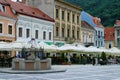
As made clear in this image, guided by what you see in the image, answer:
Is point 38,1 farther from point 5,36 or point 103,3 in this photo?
point 103,3

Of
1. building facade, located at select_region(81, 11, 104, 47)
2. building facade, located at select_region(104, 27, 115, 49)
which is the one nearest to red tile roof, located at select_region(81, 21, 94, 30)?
building facade, located at select_region(81, 11, 104, 47)

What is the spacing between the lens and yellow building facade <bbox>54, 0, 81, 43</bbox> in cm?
5276

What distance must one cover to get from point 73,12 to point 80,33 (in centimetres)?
483

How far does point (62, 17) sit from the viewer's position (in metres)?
54.4

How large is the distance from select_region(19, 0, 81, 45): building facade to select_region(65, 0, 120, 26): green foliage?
31382 mm

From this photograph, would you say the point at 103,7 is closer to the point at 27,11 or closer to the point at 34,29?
the point at 34,29

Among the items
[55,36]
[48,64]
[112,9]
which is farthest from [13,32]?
[112,9]

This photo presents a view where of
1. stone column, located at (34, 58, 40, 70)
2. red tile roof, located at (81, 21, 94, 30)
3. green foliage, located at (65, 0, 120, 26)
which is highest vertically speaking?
green foliage, located at (65, 0, 120, 26)

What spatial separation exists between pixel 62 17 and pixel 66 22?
1.42 meters

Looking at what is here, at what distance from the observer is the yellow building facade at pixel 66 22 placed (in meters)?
52.8

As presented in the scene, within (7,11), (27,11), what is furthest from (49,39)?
(7,11)

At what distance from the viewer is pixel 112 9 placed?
296 ft

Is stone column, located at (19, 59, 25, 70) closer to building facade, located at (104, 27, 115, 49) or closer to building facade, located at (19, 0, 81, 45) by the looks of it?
building facade, located at (19, 0, 81, 45)

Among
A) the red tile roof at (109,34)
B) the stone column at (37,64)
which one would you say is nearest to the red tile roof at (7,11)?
the stone column at (37,64)
